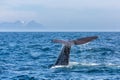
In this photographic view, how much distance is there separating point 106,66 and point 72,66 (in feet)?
6.21

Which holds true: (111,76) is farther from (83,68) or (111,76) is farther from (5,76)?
(5,76)

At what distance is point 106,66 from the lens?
24.1 metres

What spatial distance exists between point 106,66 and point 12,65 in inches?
205

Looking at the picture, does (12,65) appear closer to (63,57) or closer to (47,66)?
(47,66)

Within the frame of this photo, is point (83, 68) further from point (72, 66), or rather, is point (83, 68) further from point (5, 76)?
point (5, 76)

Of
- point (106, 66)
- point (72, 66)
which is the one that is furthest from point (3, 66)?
point (106, 66)

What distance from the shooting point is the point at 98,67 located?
23594 millimetres

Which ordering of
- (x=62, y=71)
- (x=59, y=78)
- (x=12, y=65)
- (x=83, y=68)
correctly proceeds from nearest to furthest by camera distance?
(x=59, y=78) < (x=62, y=71) < (x=83, y=68) < (x=12, y=65)

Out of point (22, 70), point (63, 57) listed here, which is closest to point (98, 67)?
point (63, 57)

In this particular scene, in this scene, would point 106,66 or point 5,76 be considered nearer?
point 5,76

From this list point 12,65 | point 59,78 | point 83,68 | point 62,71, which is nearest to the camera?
point 59,78

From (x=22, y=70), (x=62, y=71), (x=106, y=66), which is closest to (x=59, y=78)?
(x=62, y=71)

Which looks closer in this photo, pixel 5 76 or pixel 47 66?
pixel 5 76

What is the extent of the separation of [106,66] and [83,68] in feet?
5.09
